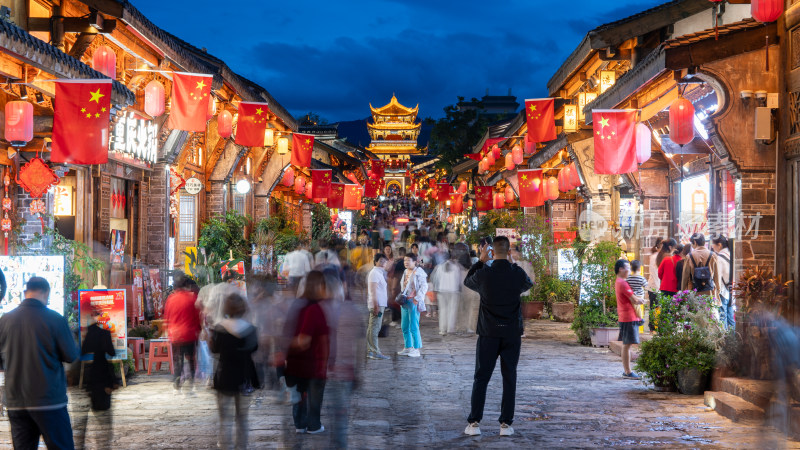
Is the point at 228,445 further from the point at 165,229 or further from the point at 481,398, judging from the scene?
the point at 165,229

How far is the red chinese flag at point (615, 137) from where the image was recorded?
1461cm

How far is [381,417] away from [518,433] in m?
1.69

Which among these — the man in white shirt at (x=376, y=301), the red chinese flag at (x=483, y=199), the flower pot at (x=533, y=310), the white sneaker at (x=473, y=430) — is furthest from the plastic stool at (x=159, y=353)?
the red chinese flag at (x=483, y=199)

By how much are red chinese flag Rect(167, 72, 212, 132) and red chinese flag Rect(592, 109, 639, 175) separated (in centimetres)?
717

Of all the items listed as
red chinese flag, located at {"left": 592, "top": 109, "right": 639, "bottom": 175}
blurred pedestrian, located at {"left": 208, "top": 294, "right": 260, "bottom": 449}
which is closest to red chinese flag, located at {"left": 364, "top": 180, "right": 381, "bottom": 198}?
red chinese flag, located at {"left": 592, "top": 109, "right": 639, "bottom": 175}

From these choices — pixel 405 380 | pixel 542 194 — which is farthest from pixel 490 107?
pixel 405 380

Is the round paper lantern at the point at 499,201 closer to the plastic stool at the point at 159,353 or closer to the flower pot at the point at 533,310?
the flower pot at the point at 533,310

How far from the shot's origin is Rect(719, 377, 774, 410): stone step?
8.74 m

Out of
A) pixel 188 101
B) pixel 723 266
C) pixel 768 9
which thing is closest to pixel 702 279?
pixel 723 266

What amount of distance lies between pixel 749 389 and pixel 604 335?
6.21m

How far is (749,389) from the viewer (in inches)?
360

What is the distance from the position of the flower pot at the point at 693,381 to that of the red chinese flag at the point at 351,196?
26.4 meters

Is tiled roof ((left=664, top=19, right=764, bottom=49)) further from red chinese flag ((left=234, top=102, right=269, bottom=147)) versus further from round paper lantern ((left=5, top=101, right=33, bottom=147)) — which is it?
red chinese flag ((left=234, top=102, right=269, bottom=147))

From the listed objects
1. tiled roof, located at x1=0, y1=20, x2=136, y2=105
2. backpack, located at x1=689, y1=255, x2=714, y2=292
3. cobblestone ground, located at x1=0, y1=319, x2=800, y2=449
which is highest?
tiled roof, located at x1=0, y1=20, x2=136, y2=105
